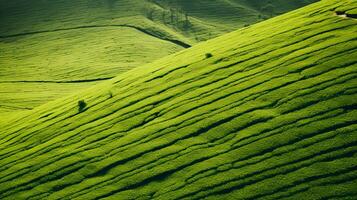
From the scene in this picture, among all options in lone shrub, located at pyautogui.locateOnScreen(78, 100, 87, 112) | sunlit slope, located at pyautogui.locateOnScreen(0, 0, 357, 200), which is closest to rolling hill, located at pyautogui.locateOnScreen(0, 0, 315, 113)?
lone shrub, located at pyautogui.locateOnScreen(78, 100, 87, 112)

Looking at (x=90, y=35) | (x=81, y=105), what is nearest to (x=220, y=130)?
(x=81, y=105)

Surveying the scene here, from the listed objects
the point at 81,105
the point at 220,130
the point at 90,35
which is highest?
the point at 90,35

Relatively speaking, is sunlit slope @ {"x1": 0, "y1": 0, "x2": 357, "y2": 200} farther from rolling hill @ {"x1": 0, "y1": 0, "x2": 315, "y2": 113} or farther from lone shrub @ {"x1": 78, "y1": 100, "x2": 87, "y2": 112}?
rolling hill @ {"x1": 0, "y1": 0, "x2": 315, "y2": 113}

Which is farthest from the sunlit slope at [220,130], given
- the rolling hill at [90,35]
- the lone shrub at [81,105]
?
the rolling hill at [90,35]

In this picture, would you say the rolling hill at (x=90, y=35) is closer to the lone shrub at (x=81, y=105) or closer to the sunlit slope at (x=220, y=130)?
the lone shrub at (x=81, y=105)

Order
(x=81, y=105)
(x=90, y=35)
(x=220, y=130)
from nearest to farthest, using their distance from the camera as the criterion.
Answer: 1. (x=220, y=130)
2. (x=81, y=105)
3. (x=90, y=35)

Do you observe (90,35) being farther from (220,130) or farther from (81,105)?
(220,130)

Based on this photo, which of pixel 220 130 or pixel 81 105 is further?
pixel 81 105
